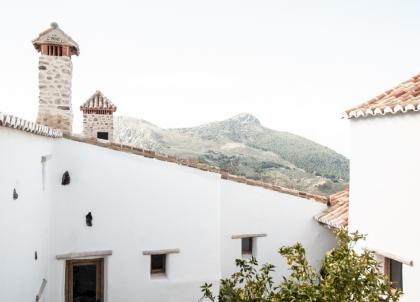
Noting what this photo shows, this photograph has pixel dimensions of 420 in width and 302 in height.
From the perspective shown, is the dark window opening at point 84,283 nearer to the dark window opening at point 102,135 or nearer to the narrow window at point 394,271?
the narrow window at point 394,271

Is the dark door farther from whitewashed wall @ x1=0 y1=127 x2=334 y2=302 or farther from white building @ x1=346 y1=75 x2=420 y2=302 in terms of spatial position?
white building @ x1=346 y1=75 x2=420 y2=302

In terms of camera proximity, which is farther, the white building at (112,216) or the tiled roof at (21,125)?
the white building at (112,216)

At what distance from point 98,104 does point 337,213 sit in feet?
32.8

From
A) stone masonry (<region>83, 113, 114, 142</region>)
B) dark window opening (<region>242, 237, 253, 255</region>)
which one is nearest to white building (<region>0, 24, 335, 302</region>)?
dark window opening (<region>242, 237, 253, 255</region>)

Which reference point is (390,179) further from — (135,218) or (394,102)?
(135,218)

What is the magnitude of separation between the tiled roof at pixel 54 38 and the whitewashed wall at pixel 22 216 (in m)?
2.41

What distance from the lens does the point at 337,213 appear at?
10.0 meters

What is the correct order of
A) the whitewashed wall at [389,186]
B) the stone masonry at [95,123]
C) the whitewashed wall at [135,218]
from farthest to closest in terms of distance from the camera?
1. the stone masonry at [95,123]
2. the whitewashed wall at [135,218]
3. the whitewashed wall at [389,186]

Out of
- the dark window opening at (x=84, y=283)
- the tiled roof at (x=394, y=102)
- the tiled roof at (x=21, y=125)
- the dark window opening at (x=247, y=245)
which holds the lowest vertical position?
the dark window opening at (x=84, y=283)

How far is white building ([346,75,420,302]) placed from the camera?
6.19 metres

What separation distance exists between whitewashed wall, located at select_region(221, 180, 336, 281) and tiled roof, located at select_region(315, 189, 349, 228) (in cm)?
32

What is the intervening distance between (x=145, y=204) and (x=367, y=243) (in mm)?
4812

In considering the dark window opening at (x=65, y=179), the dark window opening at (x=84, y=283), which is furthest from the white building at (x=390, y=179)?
the dark window opening at (x=65, y=179)

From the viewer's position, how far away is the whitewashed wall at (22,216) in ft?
15.3
